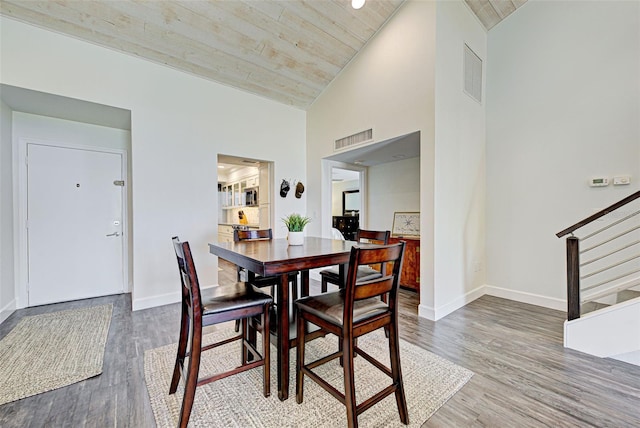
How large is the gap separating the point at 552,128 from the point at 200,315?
4273mm

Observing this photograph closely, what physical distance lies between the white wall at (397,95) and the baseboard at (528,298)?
4.92ft

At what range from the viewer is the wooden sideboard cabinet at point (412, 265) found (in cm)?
386

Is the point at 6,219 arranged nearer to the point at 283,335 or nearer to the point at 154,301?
the point at 154,301

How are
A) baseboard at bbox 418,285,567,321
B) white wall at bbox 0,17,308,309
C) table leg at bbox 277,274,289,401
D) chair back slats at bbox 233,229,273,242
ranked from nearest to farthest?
table leg at bbox 277,274,289,401
chair back slats at bbox 233,229,273,242
white wall at bbox 0,17,308,309
baseboard at bbox 418,285,567,321

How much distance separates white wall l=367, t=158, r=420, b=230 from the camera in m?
4.54

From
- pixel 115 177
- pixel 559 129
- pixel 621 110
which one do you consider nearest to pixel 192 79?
pixel 115 177

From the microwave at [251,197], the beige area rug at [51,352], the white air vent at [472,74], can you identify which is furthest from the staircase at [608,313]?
the microwave at [251,197]

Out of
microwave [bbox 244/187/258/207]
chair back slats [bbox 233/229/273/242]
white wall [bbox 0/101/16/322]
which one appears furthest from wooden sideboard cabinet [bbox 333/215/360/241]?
white wall [bbox 0/101/16/322]

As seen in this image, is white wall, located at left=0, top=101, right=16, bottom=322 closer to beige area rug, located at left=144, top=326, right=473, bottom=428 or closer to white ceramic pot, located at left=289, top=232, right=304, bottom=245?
beige area rug, located at left=144, top=326, right=473, bottom=428

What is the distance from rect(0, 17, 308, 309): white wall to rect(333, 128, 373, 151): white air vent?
122 centimetres

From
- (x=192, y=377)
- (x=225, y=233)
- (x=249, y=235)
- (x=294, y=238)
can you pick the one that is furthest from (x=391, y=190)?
(x=225, y=233)

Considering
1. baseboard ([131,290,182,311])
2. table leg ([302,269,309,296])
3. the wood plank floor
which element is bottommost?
the wood plank floor

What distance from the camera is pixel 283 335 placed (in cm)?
166

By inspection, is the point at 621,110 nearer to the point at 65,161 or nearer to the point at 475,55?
the point at 475,55
